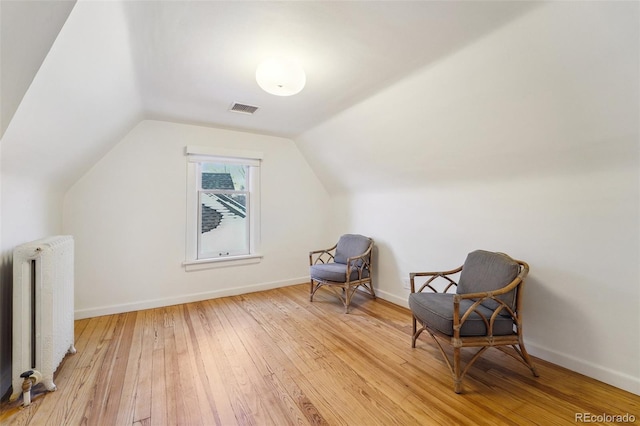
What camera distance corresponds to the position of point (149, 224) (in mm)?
3262

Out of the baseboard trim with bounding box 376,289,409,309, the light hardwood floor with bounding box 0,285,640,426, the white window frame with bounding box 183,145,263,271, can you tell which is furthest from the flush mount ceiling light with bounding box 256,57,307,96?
the baseboard trim with bounding box 376,289,409,309

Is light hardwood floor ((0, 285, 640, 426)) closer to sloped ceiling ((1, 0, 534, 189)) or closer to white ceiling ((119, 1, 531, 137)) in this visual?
sloped ceiling ((1, 0, 534, 189))

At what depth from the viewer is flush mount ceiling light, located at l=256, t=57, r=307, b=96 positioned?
1.81 m

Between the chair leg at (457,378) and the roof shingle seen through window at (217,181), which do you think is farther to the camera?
the roof shingle seen through window at (217,181)

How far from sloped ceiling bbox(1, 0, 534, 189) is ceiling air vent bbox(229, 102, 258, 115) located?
26 centimetres

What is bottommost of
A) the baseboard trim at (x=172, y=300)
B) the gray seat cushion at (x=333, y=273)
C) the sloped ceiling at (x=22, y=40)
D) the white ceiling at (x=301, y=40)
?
the baseboard trim at (x=172, y=300)

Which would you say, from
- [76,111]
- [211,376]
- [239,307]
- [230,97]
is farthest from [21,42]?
[239,307]

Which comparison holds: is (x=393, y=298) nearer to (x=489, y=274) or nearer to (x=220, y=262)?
(x=489, y=274)

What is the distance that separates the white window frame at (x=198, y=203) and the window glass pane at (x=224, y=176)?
0.31 ft

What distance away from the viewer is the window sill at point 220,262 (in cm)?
349

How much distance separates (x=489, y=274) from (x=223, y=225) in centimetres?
326

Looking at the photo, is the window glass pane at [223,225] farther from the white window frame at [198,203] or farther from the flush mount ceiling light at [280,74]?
the flush mount ceiling light at [280,74]

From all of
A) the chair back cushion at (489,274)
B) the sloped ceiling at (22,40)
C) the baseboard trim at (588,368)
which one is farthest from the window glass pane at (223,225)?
the baseboard trim at (588,368)

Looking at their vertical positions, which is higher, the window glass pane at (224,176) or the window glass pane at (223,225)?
the window glass pane at (224,176)
